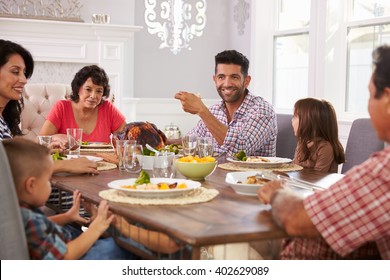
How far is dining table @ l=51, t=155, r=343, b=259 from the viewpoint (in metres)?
1.30

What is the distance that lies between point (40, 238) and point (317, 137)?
5.47 feet

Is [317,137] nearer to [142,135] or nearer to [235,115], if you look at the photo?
[235,115]

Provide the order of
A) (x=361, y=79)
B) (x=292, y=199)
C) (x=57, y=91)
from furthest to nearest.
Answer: (x=361, y=79) < (x=57, y=91) < (x=292, y=199)

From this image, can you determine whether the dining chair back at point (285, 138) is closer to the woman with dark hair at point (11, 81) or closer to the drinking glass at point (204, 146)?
the drinking glass at point (204, 146)

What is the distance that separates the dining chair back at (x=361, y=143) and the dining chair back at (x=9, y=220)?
5.64 feet

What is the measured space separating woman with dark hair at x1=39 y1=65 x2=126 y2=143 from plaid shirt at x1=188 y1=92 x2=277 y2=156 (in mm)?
761

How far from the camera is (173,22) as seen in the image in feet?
18.1

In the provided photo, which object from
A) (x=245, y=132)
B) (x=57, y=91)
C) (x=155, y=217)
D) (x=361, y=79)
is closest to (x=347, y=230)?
(x=155, y=217)

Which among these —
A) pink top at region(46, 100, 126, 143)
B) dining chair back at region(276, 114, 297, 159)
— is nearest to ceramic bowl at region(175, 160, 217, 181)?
dining chair back at region(276, 114, 297, 159)

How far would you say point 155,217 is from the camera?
147 cm

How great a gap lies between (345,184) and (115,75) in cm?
440

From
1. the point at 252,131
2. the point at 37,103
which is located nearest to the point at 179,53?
the point at 37,103

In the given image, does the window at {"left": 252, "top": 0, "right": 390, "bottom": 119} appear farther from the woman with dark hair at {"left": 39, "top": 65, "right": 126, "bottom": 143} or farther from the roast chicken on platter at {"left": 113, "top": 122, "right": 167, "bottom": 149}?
the roast chicken on platter at {"left": 113, "top": 122, "right": 167, "bottom": 149}
